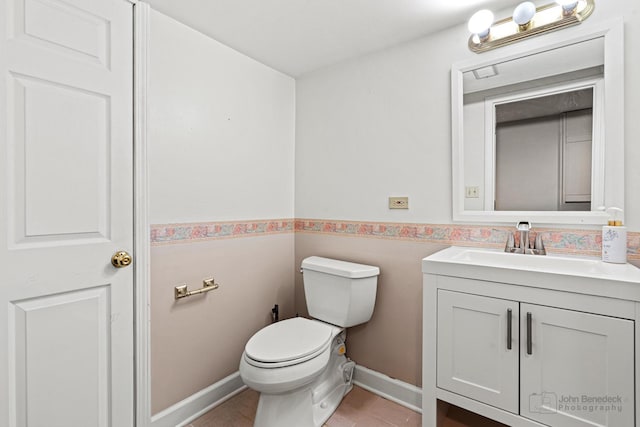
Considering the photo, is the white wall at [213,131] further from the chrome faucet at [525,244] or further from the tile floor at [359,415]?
the chrome faucet at [525,244]

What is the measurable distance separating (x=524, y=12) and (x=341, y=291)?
157 centimetres

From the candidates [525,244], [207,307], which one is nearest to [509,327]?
[525,244]

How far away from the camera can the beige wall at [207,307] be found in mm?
1510

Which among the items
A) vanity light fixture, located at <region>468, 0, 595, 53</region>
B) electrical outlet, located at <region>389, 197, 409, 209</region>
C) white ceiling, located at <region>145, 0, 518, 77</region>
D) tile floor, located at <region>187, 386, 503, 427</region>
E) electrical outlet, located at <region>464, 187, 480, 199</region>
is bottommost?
tile floor, located at <region>187, 386, 503, 427</region>

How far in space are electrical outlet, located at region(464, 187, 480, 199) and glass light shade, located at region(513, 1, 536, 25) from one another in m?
0.75

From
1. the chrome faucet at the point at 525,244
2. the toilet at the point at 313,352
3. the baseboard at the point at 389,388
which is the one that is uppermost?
the chrome faucet at the point at 525,244

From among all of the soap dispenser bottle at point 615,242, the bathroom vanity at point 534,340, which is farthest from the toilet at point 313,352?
the soap dispenser bottle at point 615,242

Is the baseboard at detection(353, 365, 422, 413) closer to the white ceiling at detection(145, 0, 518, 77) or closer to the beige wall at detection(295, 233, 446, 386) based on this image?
the beige wall at detection(295, 233, 446, 386)

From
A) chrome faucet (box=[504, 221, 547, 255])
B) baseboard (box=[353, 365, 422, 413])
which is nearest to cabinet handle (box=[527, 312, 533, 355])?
chrome faucet (box=[504, 221, 547, 255])

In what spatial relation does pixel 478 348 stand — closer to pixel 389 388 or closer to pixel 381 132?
pixel 389 388

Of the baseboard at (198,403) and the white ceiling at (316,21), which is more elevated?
the white ceiling at (316,21)

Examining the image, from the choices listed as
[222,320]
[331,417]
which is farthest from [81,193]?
[331,417]

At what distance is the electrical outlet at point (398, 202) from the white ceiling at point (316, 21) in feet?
2.92

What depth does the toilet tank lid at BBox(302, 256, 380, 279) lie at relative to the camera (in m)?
1.72
